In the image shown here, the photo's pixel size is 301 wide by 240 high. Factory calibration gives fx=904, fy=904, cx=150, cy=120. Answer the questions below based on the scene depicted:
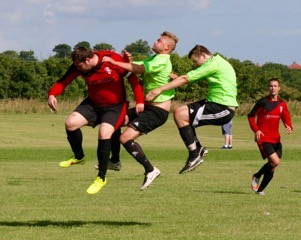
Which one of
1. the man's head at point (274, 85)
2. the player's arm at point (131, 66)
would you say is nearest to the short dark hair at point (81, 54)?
the player's arm at point (131, 66)

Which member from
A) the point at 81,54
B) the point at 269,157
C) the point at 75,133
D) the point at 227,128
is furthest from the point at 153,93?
the point at 227,128

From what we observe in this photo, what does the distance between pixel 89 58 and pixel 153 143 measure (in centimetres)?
3155

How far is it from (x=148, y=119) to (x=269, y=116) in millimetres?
5498

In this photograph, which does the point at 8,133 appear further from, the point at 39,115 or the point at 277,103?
the point at 277,103

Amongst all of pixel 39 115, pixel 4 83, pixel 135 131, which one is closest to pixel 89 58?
pixel 135 131

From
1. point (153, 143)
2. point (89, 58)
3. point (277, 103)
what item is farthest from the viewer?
point (153, 143)

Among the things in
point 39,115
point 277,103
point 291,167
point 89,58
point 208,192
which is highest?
point 89,58

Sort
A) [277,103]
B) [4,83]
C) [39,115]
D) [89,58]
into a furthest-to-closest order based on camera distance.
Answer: [4,83] → [39,115] → [277,103] → [89,58]

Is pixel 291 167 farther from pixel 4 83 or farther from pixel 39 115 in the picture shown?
pixel 4 83

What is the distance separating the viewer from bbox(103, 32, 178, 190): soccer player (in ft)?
45.3

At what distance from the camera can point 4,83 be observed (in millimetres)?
67562

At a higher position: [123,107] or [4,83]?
[123,107]

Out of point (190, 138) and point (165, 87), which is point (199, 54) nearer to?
point (165, 87)

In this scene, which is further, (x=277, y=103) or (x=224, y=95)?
(x=277, y=103)
